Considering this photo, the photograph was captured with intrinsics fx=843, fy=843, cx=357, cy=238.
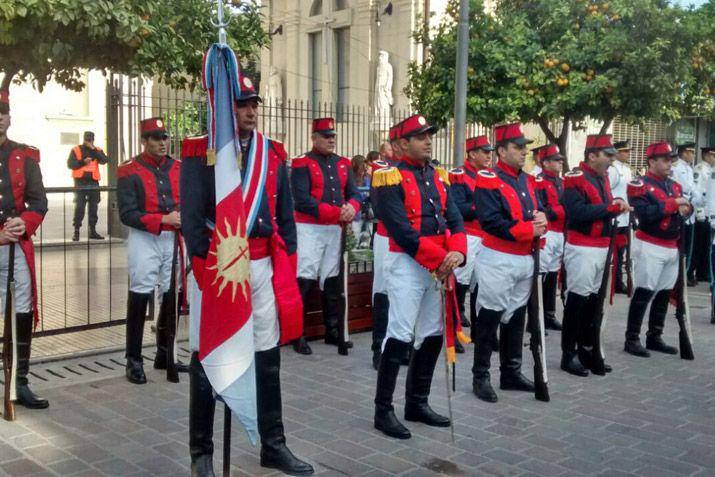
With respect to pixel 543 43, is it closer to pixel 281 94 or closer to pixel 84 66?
pixel 84 66

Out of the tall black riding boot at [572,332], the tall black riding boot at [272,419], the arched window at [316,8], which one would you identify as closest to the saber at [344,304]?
the tall black riding boot at [572,332]

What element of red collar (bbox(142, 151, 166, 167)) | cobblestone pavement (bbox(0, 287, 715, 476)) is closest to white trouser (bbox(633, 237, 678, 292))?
cobblestone pavement (bbox(0, 287, 715, 476))

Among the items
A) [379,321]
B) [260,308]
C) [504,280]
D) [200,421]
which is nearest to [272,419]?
[200,421]

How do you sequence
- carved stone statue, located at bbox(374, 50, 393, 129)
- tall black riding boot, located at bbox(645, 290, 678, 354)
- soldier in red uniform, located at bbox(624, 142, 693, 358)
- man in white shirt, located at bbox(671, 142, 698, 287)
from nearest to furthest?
1. soldier in red uniform, located at bbox(624, 142, 693, 358)
2. tall black riding boot, located at bbox(645, 290, 678, 354)
3. man in white shirt, located at bbox(671, 142, 698, 287)
4. carved stone statue, located at bbox(374, 50, 393, 129)

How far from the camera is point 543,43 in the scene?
12312 mm

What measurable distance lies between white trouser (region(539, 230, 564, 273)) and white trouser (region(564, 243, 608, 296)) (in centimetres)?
217

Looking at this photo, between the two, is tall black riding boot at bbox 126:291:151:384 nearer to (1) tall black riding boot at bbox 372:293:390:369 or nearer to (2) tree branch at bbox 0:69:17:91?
(1) tall black riding boot at bbox 372:293:390:369

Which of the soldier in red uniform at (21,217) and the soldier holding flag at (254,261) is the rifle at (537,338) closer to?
the soldier holding flag at (254,261)

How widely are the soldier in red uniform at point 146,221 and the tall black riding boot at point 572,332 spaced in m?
3.51

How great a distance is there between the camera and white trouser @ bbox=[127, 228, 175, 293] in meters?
7.01

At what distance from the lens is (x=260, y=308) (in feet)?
15.8

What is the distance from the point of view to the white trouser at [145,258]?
7012 millimetres

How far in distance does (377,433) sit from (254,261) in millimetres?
1704

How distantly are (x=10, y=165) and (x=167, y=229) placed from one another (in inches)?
53.1
